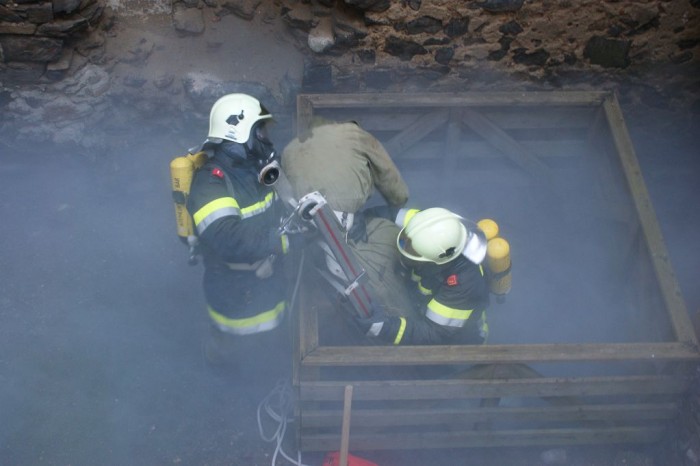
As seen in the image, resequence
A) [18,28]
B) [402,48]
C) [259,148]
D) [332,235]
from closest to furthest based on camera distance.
→ [332,235] → [259,148] → [18,28] → [402,48]

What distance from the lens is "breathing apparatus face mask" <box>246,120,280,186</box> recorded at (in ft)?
13.0

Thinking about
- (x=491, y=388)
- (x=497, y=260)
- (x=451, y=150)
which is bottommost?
(x=491, y=388)

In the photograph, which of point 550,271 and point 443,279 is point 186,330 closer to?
point 443,279

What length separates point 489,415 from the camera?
4.24 m

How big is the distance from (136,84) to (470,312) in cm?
363

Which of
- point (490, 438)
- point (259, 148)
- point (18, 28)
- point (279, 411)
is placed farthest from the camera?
point (18, 28)

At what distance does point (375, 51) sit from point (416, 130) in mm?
770

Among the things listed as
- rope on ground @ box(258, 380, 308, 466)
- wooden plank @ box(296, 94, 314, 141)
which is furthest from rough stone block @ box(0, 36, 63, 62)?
rope on ground @ box(258, 380, 308, 466)

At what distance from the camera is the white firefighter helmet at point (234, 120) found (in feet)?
13.2

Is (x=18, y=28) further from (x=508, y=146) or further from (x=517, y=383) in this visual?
(x=517, y=383)

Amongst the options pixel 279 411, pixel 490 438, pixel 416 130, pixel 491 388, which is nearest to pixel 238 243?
pixel 279 411

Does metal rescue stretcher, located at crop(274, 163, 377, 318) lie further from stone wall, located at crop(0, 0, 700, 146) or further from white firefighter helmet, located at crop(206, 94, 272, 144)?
stone wall, located at crop(0, 0, 700, 146)

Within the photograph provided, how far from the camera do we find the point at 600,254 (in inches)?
214

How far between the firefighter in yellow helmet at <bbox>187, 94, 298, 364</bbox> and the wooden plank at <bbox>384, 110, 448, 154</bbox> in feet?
A: 4.68
